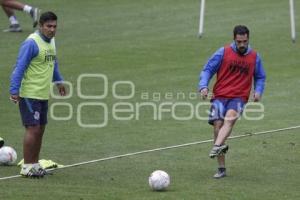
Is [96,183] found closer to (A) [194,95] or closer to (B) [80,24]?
(A) [194,95]

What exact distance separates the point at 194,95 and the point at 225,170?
6.52 meters

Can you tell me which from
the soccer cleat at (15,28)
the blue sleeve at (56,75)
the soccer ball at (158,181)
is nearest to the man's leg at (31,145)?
the blue sleeve at (56,75)

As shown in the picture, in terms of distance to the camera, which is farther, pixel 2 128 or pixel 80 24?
pixel 80 24

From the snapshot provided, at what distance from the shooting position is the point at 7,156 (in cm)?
1274

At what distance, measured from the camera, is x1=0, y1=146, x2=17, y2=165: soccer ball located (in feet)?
41.7

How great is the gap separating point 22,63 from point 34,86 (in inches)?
14.0

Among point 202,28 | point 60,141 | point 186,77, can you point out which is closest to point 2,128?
point 60,141

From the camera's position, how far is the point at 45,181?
11875 millimetres

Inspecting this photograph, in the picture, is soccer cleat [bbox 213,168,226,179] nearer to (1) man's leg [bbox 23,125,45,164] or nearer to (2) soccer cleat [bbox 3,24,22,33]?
(1) man's leg [bbox 23,125,45,164]

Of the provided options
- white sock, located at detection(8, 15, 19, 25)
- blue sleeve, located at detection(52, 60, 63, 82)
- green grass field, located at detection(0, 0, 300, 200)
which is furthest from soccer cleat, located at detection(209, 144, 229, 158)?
white sock, located at detection(8, 15, 19, 25)

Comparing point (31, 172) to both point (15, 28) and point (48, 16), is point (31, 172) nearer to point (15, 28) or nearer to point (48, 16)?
point (48, 16)

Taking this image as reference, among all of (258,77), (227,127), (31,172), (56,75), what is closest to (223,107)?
(227,127)

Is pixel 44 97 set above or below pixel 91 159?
above

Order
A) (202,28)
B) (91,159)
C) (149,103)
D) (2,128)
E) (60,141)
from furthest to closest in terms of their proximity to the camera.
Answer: (202,28)
(149,103)
(2,128)
(60,141)
(91,159)
